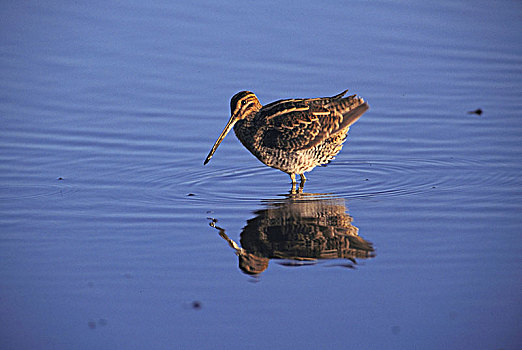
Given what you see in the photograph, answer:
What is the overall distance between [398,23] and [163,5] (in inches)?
172

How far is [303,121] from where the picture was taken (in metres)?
9.73

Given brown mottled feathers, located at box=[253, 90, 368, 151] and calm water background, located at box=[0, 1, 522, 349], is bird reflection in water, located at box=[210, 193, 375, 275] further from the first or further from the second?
brown mottled feathers, located at box=[253, 90, 368, 151]

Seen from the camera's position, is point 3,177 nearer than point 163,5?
Yes

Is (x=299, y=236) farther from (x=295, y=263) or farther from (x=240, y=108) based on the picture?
(x=240, y=108)

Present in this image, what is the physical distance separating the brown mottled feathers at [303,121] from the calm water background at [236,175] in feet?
1.79

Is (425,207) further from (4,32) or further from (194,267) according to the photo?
(4,32)

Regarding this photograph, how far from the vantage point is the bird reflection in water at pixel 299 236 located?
24.1 ft

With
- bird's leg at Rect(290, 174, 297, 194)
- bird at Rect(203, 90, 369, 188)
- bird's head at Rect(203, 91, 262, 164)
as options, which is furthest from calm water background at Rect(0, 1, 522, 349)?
bird's head at Rect(203, 91, 262, 164)

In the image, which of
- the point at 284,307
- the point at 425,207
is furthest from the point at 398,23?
the point at 284,307

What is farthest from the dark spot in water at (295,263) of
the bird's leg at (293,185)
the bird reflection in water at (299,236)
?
the bird's leg at (293,185)

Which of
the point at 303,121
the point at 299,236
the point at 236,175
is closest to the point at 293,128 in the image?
the point at 303,121

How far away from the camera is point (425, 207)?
863 centimetres

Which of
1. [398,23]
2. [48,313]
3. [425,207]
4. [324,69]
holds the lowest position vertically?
[48,313]

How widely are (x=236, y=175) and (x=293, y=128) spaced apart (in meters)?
0.92
